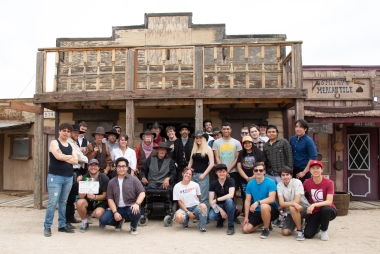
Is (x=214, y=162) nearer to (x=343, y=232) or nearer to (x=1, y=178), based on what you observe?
(x=343, y=232)

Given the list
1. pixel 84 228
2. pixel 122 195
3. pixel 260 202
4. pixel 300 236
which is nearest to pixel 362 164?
pixel 300 236

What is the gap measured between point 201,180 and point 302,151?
189 centimetres

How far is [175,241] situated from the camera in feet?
17.1

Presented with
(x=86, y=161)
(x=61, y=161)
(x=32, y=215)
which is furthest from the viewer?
(x=32, y=215)

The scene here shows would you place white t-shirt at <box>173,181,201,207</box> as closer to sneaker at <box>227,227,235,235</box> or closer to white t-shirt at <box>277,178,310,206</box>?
sneaker at <box>227,227,235,235</box>

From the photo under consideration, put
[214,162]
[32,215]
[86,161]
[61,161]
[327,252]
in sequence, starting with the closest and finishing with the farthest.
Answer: [327,252] → [61,161] → [86,161] → [214,162] → [32,215]

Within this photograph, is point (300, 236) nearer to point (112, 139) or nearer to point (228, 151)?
point (228, 151)

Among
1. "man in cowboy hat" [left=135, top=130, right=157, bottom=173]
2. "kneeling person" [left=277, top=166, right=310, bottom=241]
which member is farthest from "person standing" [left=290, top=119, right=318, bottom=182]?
"man in cowboy hat" [left=135, top=130, right=157, bottom=173]

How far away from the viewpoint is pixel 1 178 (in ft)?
40.9

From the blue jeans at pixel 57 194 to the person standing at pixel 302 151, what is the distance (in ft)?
13.0

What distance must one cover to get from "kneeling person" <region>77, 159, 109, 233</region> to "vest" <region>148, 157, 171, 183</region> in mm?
929

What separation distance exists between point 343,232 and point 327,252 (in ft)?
4.63

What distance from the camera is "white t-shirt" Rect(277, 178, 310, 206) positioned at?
216 inches

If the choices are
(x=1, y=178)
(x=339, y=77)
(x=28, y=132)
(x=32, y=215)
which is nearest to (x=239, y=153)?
(x=32, y=215)
